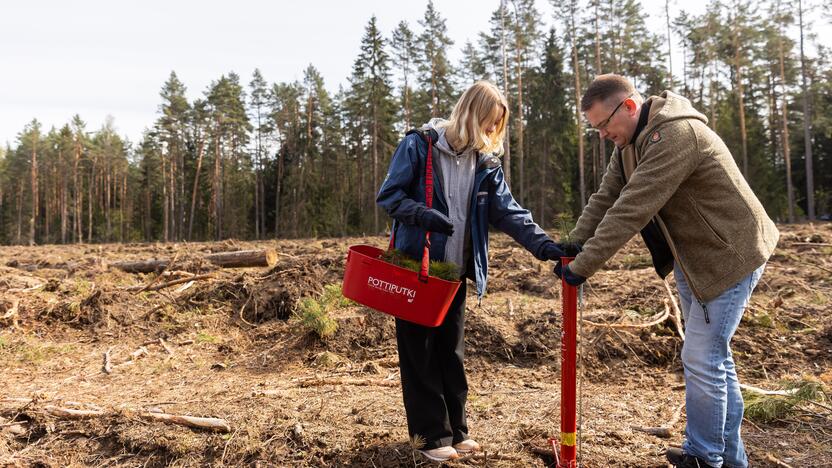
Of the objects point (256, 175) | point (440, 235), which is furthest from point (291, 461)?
point (256, 175)

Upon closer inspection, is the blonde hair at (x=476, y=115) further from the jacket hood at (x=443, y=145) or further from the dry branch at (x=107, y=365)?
the dry branch at (x=107, y=365)

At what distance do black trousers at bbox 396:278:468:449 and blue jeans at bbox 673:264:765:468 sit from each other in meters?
1.18

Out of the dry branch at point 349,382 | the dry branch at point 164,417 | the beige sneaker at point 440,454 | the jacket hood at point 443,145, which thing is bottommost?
the dry branch at point 349,382

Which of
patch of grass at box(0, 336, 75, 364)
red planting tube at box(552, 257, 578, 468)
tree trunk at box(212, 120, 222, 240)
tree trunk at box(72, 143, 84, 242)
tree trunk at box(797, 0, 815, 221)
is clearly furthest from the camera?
tree trunk at box(72, 143, 84, 242)

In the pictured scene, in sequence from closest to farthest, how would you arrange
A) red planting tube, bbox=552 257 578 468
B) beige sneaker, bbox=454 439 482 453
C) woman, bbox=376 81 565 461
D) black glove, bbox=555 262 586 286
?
black glove, bbox=555 262 586 286 → red planting tube, bbox=552 257 578 468 → woman, bbox=376 81 565 461 → beige sneaker, bbox=454 439 482 453

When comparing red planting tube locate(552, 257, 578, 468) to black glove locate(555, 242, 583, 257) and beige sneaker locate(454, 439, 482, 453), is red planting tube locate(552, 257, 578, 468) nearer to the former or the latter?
black glove locate(555, 242, 583, 257)

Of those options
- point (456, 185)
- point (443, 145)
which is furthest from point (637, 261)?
point (443, 145)

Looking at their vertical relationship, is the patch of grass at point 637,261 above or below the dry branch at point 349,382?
above

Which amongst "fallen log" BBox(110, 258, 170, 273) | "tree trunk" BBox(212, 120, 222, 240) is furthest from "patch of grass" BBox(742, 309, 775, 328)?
"tree trunk" BBox(212, 120, 222, 240)

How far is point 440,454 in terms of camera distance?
2973mm

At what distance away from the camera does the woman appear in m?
2.87

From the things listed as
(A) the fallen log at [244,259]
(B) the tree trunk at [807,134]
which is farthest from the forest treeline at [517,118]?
(A) the fallen log at [244,259]

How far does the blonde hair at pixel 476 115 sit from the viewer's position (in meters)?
2.83

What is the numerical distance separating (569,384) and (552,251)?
2.27 ft
